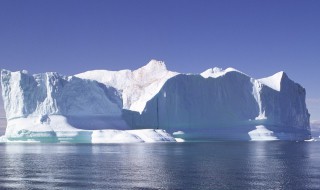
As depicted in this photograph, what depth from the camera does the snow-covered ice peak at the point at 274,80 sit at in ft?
352

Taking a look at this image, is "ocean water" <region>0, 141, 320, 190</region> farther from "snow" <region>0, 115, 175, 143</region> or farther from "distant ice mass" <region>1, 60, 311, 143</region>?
"distant ice mass" <region>1, 60, 311, 143</region>

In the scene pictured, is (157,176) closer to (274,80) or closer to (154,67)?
(274,80)

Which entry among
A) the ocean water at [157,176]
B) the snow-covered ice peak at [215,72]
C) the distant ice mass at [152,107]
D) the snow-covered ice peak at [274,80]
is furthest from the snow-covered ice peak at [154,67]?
the ocean water at [157,176]

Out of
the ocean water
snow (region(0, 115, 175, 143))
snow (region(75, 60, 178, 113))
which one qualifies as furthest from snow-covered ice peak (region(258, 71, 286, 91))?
the ocean water

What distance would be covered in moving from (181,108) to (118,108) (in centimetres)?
1417

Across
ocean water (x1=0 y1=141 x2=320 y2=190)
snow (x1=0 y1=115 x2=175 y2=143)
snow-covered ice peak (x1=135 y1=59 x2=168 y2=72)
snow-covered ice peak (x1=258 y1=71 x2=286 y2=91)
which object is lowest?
ocean water (x1=0 y1=141 x2=320 y2=190)

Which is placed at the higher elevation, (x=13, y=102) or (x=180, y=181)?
(x=13, y=102)

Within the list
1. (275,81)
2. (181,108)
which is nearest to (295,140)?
(275,81)

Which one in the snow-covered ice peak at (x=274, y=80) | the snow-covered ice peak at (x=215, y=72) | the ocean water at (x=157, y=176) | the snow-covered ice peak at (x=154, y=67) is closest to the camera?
the ocean water at (x=157, y=176)

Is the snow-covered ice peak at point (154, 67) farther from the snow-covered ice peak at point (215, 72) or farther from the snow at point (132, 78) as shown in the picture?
the snow-covered ice peak at point (215, 72)

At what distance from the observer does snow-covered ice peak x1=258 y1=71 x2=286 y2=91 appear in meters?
107

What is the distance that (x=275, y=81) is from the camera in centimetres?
10900

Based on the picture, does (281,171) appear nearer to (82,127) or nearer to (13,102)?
(82,127)

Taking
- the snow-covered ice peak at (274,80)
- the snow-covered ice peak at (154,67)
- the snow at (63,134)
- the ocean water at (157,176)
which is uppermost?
the snow-covered ice peak at (154,67)
